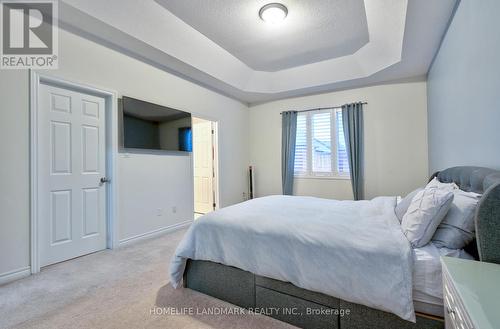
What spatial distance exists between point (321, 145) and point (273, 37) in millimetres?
2336

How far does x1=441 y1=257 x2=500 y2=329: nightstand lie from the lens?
725 mm

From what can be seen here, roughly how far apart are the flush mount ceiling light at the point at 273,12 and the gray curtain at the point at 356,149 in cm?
235

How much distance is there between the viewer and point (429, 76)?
3.69 m

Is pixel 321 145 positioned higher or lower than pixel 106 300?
higher

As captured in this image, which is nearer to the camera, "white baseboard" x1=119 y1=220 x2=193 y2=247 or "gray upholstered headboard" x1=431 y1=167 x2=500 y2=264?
"gray upholstered headboard" x1=431 y1=167 x2=500 y2=264

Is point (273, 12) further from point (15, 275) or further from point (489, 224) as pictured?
point (15, 275)

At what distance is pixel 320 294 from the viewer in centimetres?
150

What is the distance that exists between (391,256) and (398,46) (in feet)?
9.91

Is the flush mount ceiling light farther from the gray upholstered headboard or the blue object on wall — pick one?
the gray upholstered headboard

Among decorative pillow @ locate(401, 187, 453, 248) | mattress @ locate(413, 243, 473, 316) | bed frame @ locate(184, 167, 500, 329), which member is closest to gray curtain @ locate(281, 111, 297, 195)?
bed frame @ locate(184, 167, 500, 329)

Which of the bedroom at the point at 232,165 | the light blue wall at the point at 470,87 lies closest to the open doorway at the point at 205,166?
the bedroom at the point at 232,165

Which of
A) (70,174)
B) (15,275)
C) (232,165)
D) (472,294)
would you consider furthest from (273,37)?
(15,275)

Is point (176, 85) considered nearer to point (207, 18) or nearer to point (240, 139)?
point (207, 18)

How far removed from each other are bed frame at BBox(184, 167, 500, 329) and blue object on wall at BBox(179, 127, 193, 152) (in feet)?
7.41
